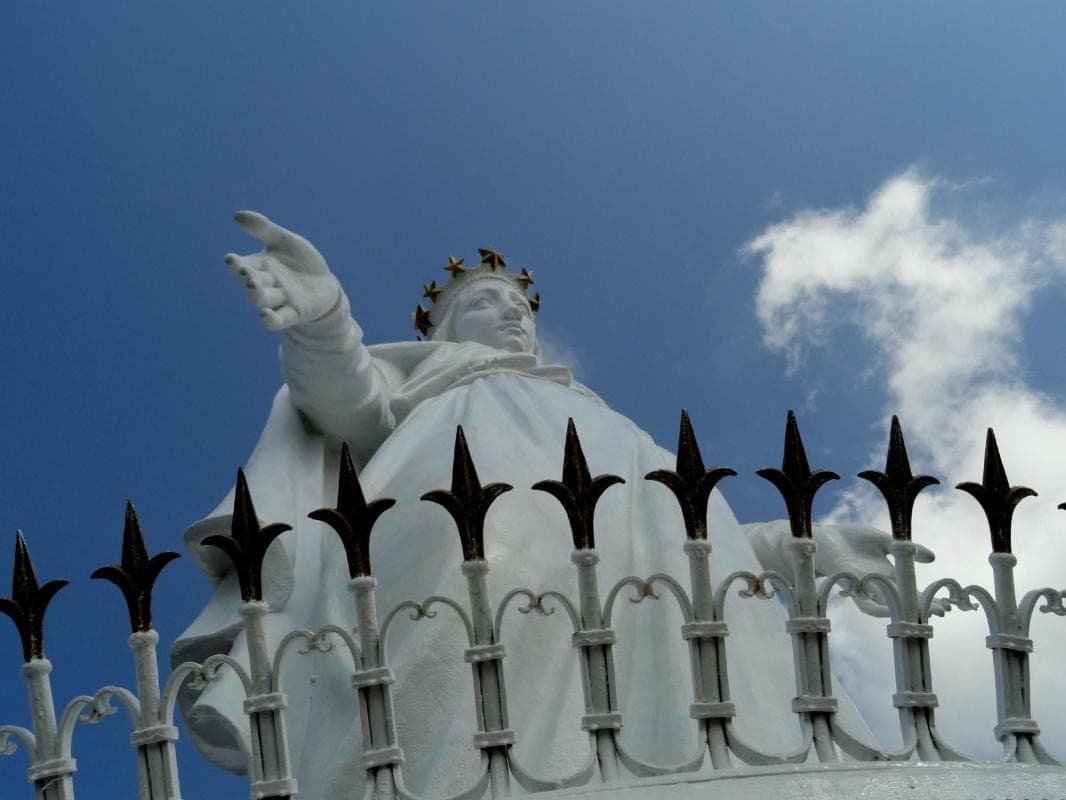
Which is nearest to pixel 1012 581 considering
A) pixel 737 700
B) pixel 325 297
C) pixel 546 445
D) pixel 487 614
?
pixel 737 700

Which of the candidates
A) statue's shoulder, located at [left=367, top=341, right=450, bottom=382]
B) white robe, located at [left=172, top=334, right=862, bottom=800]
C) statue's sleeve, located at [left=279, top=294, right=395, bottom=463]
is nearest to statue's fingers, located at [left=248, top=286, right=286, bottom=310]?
statue's sleeve, located at [left=279, top=294, right=395, bottom=463]

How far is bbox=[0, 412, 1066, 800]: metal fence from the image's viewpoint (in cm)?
753

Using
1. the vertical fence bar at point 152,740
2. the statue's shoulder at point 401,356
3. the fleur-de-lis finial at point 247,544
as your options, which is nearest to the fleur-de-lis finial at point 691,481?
the fleur-de-lis finial at point 247,544

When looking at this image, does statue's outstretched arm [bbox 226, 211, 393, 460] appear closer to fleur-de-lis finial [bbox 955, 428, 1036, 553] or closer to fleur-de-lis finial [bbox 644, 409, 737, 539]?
fleur-de-lis finial [bbox 644, 409, 737, 539]

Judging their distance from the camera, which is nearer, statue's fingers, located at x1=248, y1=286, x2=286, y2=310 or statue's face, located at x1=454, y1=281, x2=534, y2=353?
statue's fingers, located at x1=248, y1=286, x2=286, y2=310

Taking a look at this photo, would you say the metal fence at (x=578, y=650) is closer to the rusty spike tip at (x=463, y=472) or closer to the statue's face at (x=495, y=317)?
the rusty spike tip at (x=463, y=472)

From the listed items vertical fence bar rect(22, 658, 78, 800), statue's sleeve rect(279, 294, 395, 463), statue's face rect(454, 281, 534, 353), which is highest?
statue's face rect(454, 281, 534, 353)

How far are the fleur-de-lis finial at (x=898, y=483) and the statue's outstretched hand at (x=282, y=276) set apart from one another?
346 cm

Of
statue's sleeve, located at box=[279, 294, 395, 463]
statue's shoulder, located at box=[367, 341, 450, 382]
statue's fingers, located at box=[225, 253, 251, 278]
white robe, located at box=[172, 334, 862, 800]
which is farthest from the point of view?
statue's shoulder, located at box=[367, 341, 450, 382]

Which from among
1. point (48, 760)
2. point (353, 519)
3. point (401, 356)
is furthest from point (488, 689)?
point (401, 356)

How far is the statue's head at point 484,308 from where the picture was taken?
13.8m

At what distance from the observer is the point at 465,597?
9.39m

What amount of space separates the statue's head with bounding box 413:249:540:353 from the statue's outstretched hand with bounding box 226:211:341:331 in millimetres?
3212

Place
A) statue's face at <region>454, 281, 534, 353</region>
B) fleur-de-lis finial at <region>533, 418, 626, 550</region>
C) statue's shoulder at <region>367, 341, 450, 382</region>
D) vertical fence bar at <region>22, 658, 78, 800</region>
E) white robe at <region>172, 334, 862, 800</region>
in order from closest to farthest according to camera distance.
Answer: vertical fence bar at <region>22, 658, 78, 800</region> < fleur-de-lis finial at <region>533, 418, 626, 550</region> < white robe at <region>172, 334, 862, 800</region> < statue's shoulder at <region>367, 341, 450, 382</region> < statue's face at <region>454, 281, 534, 353</region>
